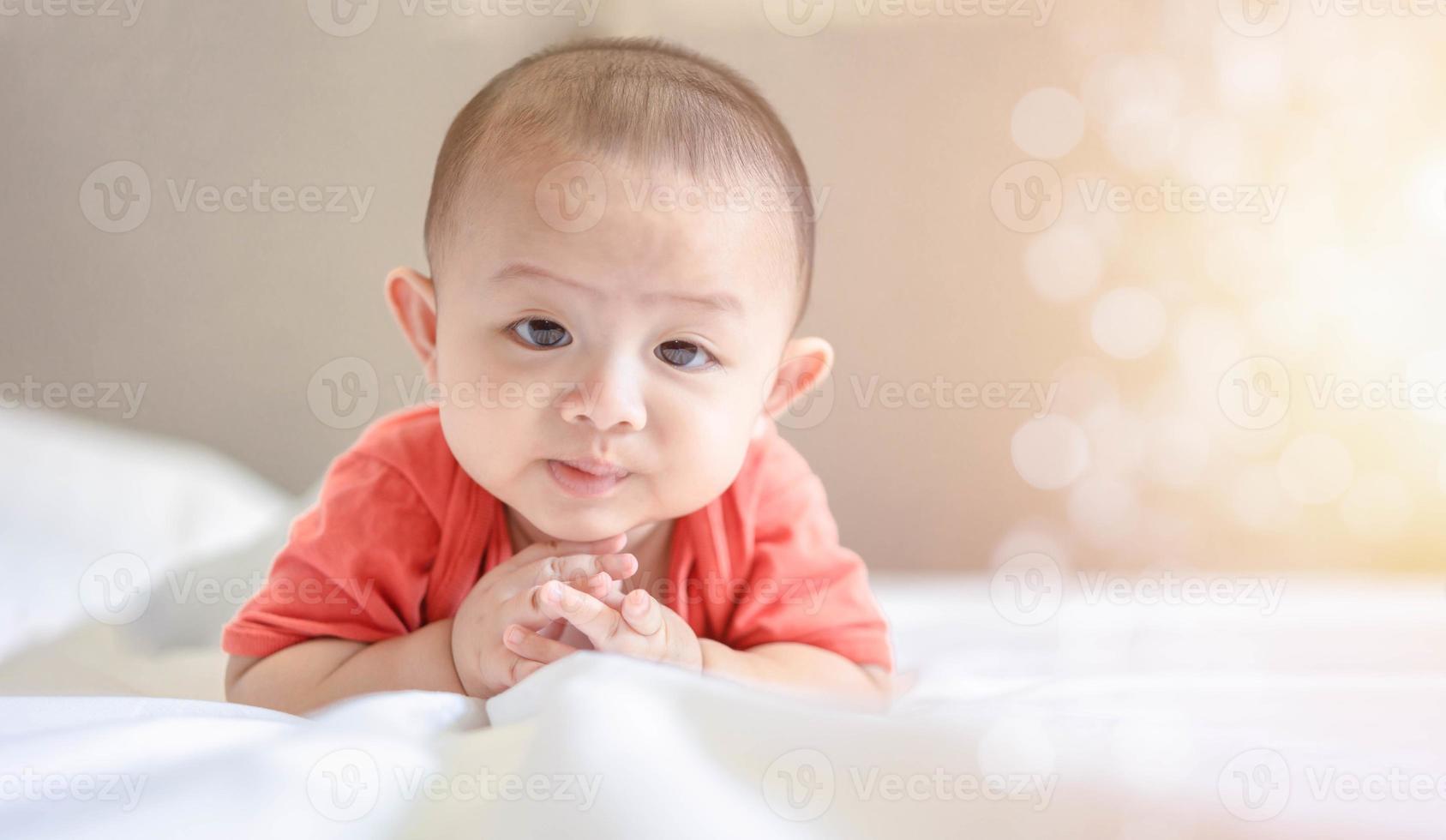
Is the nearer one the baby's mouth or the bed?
the bed

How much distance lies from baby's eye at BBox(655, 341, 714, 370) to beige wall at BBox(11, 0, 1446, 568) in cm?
124

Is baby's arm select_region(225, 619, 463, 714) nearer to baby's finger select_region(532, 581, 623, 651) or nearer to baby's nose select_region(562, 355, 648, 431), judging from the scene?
baby's finger select_region(532, 581, 623, 651)

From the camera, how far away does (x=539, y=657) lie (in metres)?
0.90

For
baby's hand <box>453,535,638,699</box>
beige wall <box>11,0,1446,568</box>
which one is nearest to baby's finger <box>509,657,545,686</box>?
baby's hand <box>453,535,638,699</box>

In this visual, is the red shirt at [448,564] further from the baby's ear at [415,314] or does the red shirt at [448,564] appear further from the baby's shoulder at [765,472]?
the baby's ear at [415,314]

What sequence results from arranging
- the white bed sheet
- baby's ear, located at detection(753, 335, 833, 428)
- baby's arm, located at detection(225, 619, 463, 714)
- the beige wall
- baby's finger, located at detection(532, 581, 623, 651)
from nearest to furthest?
the white bed sheet
baby's finger, located at detection(532, 581, 623, 651)
baby's arm, located at detection(225, 619, 463, 714)
baby's ear, located at detection(753, 335, 833, 428)
the beige wall

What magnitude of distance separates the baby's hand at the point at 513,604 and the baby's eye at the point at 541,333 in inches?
7.2

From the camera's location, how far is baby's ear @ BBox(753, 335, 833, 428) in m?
1.10

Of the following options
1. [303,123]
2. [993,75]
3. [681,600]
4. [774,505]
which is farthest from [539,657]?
[993,75]

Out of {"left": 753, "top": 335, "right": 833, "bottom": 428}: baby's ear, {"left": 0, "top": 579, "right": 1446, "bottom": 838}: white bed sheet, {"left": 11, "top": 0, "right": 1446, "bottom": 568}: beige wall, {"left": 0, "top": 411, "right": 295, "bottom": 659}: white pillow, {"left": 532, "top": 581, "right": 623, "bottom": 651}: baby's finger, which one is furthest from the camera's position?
{"left": 11, "top": 0, "right": 1446, "bottom": 568}: beige wall

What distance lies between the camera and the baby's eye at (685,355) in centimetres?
94

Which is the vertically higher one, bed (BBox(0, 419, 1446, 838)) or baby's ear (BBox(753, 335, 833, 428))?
baby's ear (BBox(753, 335, 833, 428))

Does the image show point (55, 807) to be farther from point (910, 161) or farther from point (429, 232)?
point (910, 161)

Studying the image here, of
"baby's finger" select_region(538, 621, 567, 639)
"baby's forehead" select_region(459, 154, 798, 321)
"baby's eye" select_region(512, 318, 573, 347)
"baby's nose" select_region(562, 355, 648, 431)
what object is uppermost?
"baby's forehead" select_region(459, 154, 798, 321)
